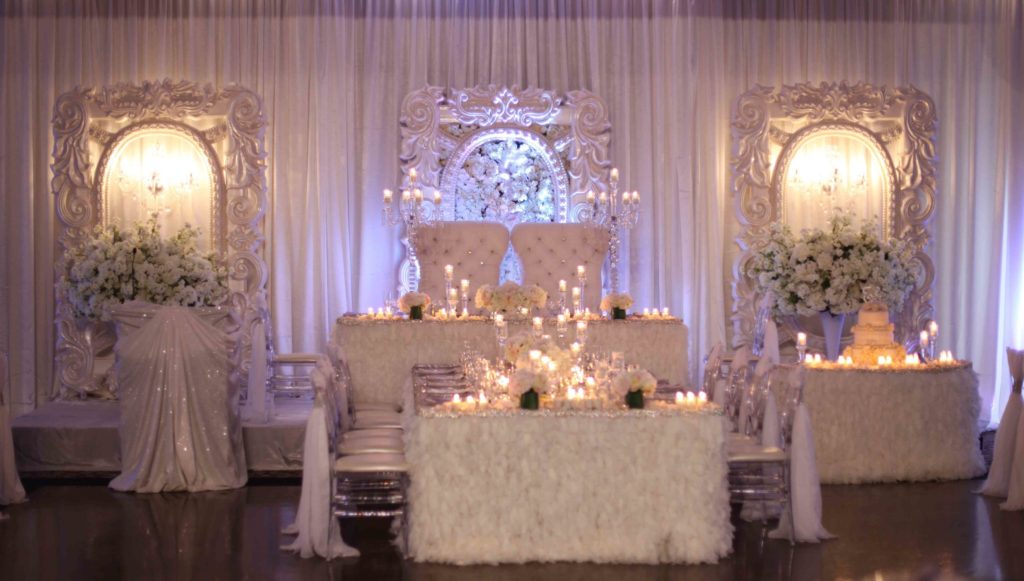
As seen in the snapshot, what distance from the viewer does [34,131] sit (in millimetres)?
9109

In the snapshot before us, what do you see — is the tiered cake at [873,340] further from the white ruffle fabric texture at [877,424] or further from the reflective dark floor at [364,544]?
the reflective dark floor at [364,544]

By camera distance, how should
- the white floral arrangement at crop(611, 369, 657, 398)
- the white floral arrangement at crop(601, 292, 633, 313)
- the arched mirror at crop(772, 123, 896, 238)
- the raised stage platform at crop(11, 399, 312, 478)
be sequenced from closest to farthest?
the white floral arrangement at crop(611, 369, 657, 398), the raised stage platform at crop(11, 399, 312, 478), the white floral arrangement at crop(601, 292, 633, 313), the arched mirror at crop(772, 123, 896, 238)

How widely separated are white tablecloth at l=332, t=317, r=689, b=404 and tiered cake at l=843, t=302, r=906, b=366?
110 centimetres

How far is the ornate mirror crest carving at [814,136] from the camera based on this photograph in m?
9.27

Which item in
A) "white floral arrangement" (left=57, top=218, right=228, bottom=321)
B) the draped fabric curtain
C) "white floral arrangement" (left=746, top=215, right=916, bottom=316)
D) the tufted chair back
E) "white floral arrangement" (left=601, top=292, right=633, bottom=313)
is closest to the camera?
"white floral arrangement" (left=601, top=292, right=633, bottom=313)

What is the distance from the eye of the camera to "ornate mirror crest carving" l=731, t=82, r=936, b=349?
927 centimetres

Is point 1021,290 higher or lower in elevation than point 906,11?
lower

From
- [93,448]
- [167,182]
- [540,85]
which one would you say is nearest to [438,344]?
[93,448]

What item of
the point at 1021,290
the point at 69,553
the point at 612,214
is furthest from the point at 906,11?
the point at 69,553

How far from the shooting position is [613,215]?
29.7 ft

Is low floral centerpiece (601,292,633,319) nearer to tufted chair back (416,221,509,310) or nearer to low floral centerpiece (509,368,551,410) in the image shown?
tufted chair back (416,221,509,310)

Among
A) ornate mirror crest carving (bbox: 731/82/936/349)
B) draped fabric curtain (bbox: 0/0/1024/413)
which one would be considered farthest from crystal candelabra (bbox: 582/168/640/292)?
ornate mirror crest carving (bbox: 731/82/936/349)

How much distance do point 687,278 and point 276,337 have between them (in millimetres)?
3471

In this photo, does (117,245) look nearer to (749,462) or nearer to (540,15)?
(540,15)
